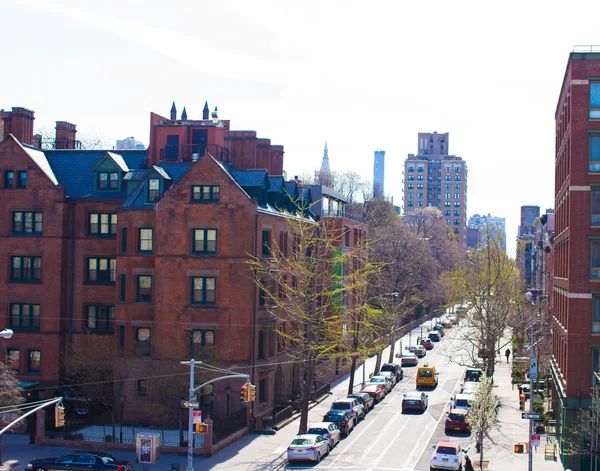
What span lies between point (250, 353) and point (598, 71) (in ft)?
85.5

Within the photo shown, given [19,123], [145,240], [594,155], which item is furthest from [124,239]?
[594,155]

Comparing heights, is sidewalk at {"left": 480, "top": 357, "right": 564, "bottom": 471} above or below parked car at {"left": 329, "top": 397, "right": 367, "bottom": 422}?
Result: below

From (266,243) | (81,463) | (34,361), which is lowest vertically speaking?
(81,463)

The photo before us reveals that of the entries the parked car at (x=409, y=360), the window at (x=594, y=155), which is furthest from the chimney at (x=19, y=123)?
the parked car at (x=409, y=360)

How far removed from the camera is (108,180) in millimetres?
58000

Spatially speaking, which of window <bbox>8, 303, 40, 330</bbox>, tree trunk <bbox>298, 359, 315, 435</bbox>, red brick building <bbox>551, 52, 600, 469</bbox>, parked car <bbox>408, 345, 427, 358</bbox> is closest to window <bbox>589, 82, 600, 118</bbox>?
red brick building <bbox>551, 52, 600, 469</bbox>

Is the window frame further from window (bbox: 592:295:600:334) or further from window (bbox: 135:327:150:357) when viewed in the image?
window (bbox: 592:295:600:334)

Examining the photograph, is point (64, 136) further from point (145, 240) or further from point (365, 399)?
point (365, 399)

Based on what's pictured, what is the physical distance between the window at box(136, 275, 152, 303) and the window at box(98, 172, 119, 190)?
7.49m

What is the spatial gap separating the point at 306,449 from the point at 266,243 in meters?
16.5

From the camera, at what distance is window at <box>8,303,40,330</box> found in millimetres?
56531

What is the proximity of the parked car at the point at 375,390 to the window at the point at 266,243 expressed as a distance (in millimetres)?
14230

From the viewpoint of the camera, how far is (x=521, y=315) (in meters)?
71.4

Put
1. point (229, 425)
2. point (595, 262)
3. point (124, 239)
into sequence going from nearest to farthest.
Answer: point (595, 262) < point (229, 425) < point (124, 239)
